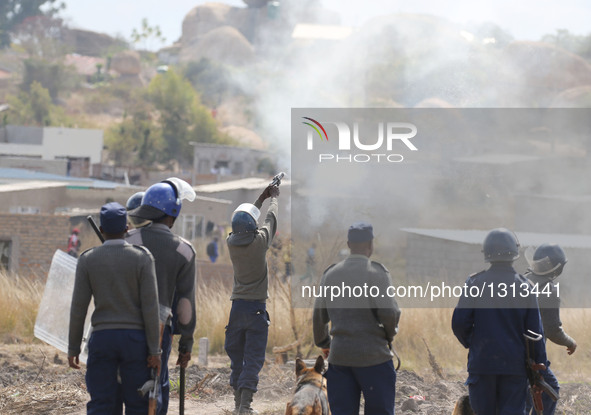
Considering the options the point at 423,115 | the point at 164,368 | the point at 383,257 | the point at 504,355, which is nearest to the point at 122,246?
the point at 164,368

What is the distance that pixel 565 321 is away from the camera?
35.9ft

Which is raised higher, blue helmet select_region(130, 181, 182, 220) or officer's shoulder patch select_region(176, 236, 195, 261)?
blue helmet select_region(130, 181, 182, 220)

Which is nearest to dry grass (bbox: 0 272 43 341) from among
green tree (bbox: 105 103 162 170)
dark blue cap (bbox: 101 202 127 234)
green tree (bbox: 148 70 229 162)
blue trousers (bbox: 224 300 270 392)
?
blue trousers (bbox: 224 300 270 392)

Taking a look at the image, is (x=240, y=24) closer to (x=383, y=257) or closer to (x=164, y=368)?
(x=383, y=257)

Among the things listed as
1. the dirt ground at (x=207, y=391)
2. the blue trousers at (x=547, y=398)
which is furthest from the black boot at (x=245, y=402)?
the blue trousers at (x=547, y=398)

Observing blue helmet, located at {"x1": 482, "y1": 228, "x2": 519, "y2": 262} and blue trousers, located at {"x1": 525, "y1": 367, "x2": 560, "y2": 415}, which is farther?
blue trousers, located at {"x1": 525, "y1": 367, "x2": 560, "y2": 415}

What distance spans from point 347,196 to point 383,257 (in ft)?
21.9

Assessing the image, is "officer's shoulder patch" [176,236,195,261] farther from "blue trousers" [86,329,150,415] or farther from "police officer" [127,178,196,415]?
"blue trousers" [86,329,150,415]

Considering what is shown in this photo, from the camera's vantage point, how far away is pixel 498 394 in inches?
189

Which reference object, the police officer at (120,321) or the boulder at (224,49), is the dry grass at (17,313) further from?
the boulder at (224,49)

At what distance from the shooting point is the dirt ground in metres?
6.83

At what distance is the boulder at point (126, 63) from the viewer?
94.5 meters

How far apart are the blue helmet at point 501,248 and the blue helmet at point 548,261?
2.33 ft

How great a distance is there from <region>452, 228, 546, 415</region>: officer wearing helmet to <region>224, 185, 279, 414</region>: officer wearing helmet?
6.37ft
